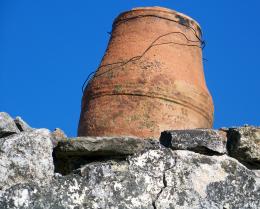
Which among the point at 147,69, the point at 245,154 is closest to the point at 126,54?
the point at 147,69

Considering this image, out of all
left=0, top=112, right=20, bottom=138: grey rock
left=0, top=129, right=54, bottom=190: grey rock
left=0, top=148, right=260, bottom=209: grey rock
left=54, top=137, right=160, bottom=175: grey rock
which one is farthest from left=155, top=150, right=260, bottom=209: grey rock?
left=0, top=112, right=20, bottom=138: grey rock

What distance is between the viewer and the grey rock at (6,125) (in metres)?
3.33

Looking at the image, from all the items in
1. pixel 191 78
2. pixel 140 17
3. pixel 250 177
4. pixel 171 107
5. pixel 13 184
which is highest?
pixel 140 17

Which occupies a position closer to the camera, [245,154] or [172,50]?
[245,154]

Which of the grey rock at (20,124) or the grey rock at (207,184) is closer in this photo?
the grey rock at (207,184)

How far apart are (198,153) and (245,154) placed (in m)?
0.25

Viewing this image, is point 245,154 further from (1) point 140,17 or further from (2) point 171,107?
(1) point 140,17

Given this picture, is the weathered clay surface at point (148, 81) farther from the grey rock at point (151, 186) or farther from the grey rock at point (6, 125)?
the grey rock at point (151, 186)

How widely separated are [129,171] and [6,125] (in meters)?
0.68

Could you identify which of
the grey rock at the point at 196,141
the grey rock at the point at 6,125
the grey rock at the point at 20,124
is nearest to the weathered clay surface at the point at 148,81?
the grey rock at the point at 20,124

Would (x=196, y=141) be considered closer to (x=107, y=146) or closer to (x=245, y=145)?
(x=245, y=145)

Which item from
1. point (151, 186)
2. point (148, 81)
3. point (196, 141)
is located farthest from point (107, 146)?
point (148, 81)

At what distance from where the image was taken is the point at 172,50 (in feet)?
17.7

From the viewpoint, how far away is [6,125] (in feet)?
11.0
